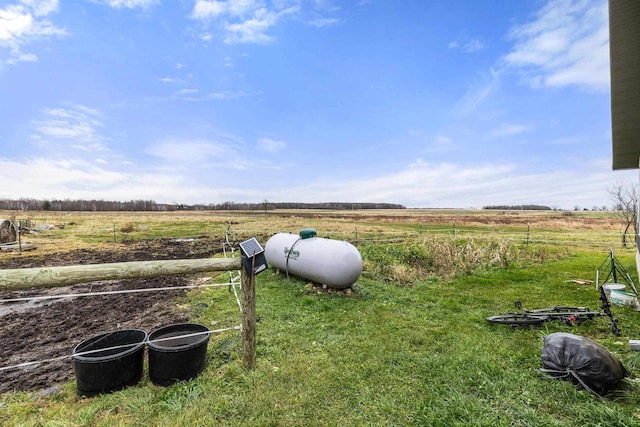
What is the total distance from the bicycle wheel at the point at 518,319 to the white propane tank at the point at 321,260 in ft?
9.83

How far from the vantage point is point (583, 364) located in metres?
3.27

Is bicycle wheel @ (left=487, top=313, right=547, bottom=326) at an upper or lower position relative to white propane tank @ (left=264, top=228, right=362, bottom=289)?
lower

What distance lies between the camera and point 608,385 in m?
3.19

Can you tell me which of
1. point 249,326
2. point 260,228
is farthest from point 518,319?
point 260,228

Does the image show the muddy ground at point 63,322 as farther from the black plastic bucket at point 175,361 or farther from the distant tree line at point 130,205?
the distant tree line at point 130,205

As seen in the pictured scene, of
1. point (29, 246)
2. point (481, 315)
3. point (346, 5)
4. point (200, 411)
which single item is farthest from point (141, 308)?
point (29, 246)

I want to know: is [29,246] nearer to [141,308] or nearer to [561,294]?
[141,308]

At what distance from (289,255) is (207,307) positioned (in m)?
Result: 2.68

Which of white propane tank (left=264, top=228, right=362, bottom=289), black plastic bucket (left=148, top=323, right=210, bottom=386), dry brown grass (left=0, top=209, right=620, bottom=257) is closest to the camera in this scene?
black plastic bucket (left=148, top=323, right=210, bottom=386)

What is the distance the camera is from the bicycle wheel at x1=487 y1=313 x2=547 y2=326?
5.26 m

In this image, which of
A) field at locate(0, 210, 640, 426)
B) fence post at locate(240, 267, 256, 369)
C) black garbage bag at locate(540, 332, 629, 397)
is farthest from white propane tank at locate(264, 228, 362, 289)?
black garbage bag at locate(540, 332, 629, 397)

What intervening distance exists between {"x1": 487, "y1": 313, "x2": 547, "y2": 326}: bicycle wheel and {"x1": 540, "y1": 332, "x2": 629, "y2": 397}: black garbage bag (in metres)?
1.73

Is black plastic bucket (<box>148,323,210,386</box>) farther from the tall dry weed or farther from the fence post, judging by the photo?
the tall dry weed

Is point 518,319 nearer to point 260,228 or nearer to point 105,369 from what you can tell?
point 105,369
